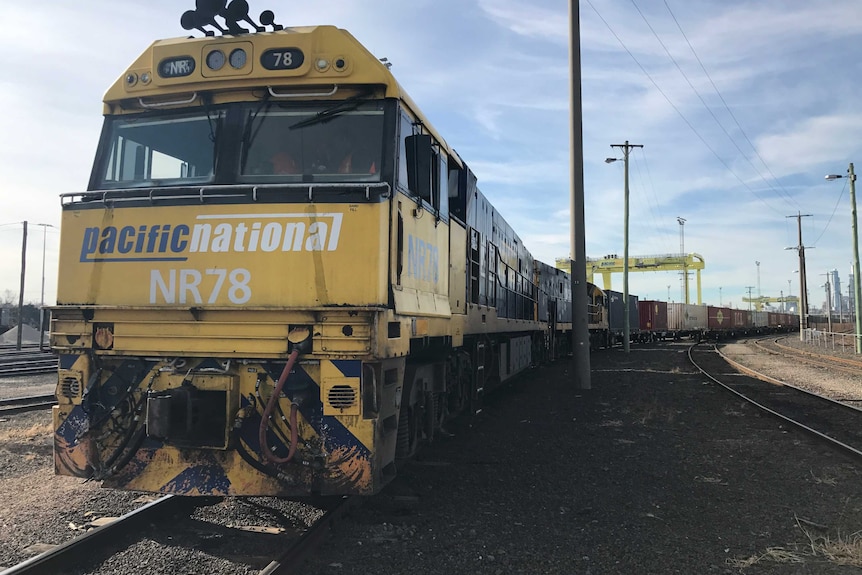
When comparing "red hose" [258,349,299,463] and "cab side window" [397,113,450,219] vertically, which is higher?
"cab side window" [397,113,450,219]

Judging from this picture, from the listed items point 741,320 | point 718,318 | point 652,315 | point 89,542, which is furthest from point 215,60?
→ point 741,320

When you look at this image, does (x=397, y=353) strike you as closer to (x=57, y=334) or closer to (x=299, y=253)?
(x=299, y=253)

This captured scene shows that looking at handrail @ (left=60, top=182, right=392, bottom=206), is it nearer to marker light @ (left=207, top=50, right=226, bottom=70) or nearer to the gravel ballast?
marker light @ (left=207, top=50, right=226, bottom=70)

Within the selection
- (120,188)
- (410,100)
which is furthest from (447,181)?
(120,188)

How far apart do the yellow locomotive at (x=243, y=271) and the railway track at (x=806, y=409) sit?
6316 mm

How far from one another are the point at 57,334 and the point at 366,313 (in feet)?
7.84

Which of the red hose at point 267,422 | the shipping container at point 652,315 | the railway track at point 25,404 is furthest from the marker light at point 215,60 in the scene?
the shipping container at point 652,315

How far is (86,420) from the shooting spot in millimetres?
4426

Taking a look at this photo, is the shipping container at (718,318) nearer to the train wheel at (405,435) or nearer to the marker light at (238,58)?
the train wheel at (405,435)

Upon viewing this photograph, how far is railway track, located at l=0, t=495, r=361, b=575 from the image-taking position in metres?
3.68

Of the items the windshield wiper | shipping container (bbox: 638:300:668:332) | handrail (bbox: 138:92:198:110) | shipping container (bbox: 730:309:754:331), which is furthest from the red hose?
shipping container (bbox: 730:309:754:331)

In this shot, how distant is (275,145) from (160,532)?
2.93 meters

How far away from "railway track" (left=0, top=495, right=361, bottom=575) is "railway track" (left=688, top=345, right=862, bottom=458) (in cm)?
633

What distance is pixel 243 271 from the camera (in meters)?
4.33
